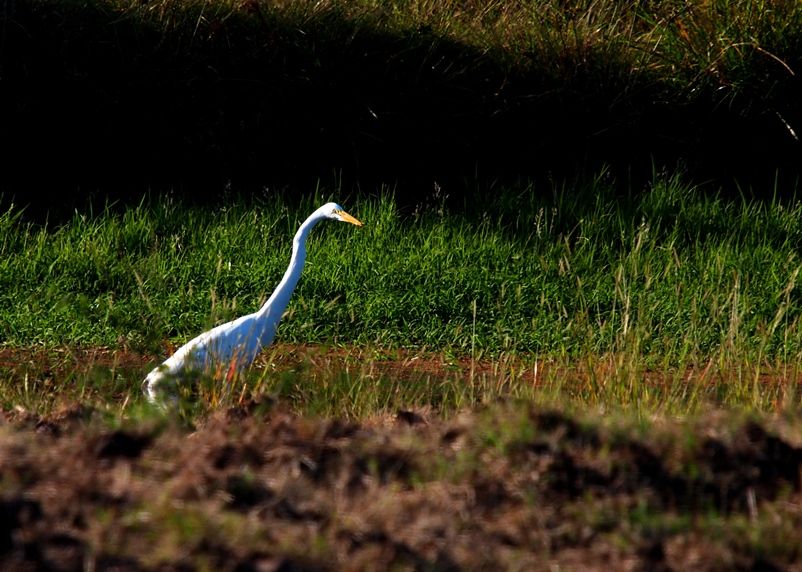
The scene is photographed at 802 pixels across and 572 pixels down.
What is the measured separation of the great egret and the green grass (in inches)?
12.7

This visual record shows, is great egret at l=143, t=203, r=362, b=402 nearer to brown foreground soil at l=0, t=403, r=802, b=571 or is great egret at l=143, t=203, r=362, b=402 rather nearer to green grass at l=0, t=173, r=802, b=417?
green grass at l=0, t=173, r=802, b=417

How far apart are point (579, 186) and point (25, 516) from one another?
20.7 ft

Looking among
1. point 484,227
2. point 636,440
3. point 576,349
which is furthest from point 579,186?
point 636,440

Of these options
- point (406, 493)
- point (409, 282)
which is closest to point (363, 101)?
point (409, 282)

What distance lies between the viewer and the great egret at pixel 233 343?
4.93 metres

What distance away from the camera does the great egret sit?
4926 mm

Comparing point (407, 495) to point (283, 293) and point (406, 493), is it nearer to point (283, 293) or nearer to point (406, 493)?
point (406, 493)

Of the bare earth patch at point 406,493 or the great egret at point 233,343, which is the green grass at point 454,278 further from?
the bare earth patch at point 406,493

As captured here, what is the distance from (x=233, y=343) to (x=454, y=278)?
93.6 inches

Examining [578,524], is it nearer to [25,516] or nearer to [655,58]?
[25,516]

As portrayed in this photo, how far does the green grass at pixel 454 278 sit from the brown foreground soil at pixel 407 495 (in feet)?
5.76

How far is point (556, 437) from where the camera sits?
3.75 metres

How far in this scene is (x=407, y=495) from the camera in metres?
3.47

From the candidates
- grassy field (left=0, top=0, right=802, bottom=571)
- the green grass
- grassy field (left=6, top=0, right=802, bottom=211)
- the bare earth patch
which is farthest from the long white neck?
grassy field (left=6, top=0, right=802, bottom=211)
